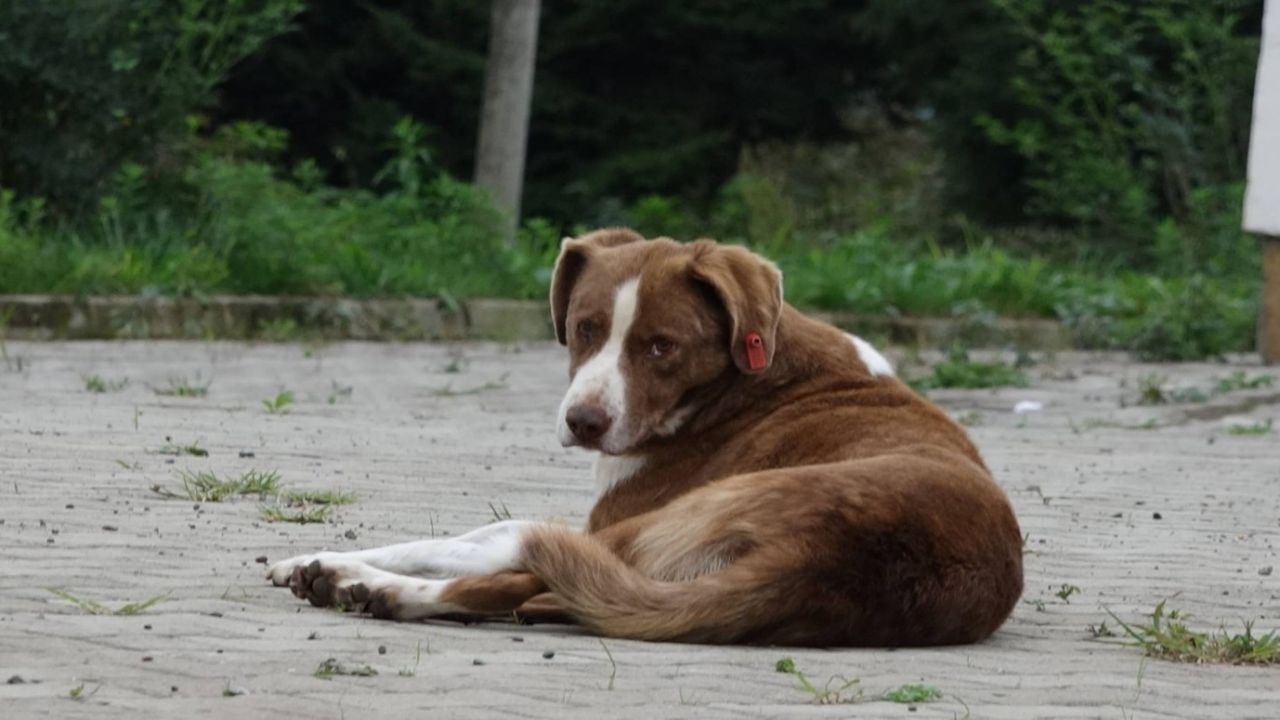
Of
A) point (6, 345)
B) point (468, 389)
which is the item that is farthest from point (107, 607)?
point (6, 345)

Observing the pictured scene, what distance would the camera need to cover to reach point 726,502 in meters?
4.54

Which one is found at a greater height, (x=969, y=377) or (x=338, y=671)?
(x=338, y=671)

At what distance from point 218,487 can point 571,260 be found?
1.41 meters

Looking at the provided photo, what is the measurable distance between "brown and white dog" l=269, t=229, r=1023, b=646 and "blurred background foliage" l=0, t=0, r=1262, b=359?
788cm

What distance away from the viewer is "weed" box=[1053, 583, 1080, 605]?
5371 millimetres

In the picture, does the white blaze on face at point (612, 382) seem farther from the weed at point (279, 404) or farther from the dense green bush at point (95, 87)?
the dense green bush at point (95, 87)

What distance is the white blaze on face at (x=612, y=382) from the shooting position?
514 cm

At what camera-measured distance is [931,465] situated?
459 centimetres

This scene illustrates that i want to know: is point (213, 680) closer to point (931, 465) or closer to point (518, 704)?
point (518, 704)

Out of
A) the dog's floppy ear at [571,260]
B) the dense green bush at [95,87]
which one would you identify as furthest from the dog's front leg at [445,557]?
the dense green bush at [95,87]

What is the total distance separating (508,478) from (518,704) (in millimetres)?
3823

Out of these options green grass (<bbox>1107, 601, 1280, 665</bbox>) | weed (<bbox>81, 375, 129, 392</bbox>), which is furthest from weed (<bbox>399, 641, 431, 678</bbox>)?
weed (<bbox>81, 375, 129, 392</bbox>)

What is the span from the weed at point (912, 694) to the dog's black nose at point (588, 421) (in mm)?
1429

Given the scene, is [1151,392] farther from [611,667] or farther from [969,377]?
[611,667]
